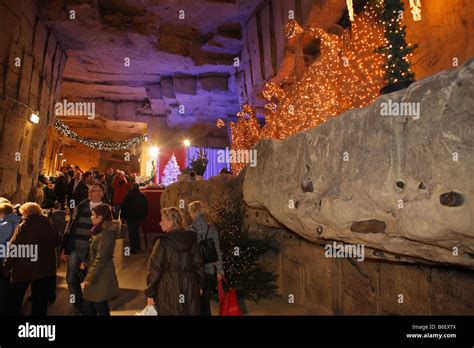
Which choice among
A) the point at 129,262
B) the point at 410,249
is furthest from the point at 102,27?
the point at 410,249

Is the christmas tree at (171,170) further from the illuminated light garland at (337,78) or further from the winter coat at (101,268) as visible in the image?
the winter coat at (101,268)

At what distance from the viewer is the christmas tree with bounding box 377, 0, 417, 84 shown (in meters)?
3.30

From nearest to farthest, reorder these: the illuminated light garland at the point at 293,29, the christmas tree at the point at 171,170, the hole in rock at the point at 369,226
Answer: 1. the hole in rock at the point at 369,226
2. the illuminated light garland at the point at 293,29
3. the christmas tree at the point at 171,170

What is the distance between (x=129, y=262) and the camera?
6.83 m

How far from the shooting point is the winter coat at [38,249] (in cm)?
351

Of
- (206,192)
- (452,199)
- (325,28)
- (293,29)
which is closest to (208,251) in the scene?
(452,199)

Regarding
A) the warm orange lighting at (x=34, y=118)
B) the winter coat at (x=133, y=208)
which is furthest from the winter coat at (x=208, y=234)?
the warm orange lighting at (x=34, y=118)

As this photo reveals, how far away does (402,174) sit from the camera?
1.96 m

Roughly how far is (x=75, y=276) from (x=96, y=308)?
0.50 m

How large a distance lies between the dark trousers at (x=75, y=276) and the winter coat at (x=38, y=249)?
262 mm

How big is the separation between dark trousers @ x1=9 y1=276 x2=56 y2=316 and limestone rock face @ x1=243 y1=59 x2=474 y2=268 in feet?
10.4

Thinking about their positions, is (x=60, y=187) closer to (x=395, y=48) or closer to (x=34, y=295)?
(x=34, y=295)

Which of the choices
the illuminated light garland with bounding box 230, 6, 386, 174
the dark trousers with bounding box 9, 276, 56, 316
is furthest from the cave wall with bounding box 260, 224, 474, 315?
the dark trousers with bounding box 9, 276, 56, 316

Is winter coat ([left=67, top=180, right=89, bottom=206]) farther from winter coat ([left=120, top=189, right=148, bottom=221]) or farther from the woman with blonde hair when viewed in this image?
the woman with blonde hair
